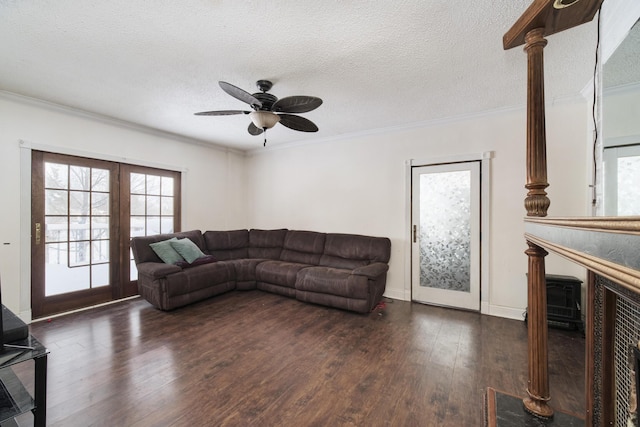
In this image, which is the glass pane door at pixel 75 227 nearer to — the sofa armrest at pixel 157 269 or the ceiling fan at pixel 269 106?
the sofa armrest at pixel 157 269

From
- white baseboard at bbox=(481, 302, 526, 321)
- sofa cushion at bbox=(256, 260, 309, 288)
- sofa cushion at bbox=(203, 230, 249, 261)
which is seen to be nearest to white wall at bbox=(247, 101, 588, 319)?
white baseboard at bbox=(481, 302, 526, 321)

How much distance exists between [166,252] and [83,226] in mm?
1082

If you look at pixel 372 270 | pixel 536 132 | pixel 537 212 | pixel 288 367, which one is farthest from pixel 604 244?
pixel 372 270

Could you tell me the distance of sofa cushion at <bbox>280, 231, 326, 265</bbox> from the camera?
4438mm

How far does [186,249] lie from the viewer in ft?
12.8

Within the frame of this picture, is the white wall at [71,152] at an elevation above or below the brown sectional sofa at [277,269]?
above

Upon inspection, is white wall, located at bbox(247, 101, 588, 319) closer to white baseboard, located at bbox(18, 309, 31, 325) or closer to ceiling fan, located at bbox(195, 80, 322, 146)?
ceiling fan, located at bbox(195, 80, 322, 146)

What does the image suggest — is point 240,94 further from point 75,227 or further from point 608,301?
point 75,227

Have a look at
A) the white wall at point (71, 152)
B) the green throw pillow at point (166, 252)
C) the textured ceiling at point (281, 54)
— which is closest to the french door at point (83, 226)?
the white wall at point (71, 152)

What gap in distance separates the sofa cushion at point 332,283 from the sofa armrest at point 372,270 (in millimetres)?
57

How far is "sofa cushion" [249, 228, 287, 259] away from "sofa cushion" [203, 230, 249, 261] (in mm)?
131

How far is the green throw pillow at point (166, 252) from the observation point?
3.70 metres

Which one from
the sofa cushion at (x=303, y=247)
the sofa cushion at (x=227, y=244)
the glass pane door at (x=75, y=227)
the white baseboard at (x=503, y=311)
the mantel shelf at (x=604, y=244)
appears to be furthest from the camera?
the sofa cushion at (x=227, y=244)

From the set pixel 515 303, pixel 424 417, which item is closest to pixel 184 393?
pixel 424 417
